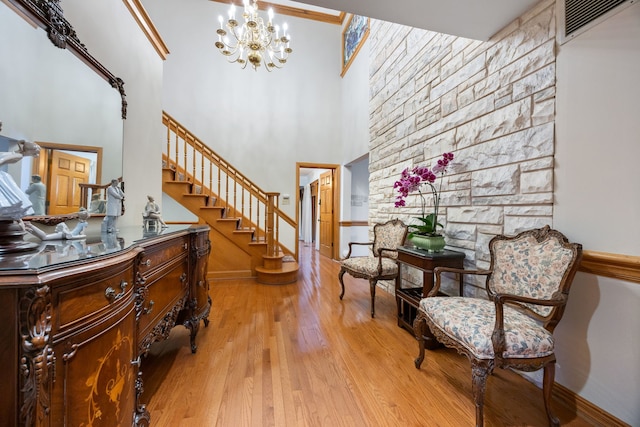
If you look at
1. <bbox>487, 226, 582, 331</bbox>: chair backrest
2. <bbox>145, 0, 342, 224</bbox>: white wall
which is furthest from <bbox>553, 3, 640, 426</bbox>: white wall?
<bbox>145, 0, 342, 224</bbox>: white wall

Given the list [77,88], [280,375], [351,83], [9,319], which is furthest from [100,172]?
[351,83]

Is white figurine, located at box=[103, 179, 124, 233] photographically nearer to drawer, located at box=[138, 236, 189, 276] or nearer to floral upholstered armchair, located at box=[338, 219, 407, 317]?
drawer, located at box=[138, 236, 189, 276]

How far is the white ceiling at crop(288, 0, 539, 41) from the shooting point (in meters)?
1.50

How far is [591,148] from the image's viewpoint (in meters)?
1.30

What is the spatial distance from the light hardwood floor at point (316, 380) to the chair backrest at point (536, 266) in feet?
2.02

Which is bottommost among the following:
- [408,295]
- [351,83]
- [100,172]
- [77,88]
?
[408,295]

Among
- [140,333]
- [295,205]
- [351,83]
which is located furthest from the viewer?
[295,205]

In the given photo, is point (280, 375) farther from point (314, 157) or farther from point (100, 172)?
point (314, 157)

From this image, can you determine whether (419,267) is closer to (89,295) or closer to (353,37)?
(89,295)

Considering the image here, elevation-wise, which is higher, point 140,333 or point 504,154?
point 504,154

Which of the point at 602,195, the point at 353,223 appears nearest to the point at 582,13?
the point at 602,195

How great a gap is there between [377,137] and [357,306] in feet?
8.10

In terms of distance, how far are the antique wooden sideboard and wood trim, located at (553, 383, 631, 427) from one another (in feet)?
7.23

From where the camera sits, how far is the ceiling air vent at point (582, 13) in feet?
4.08
